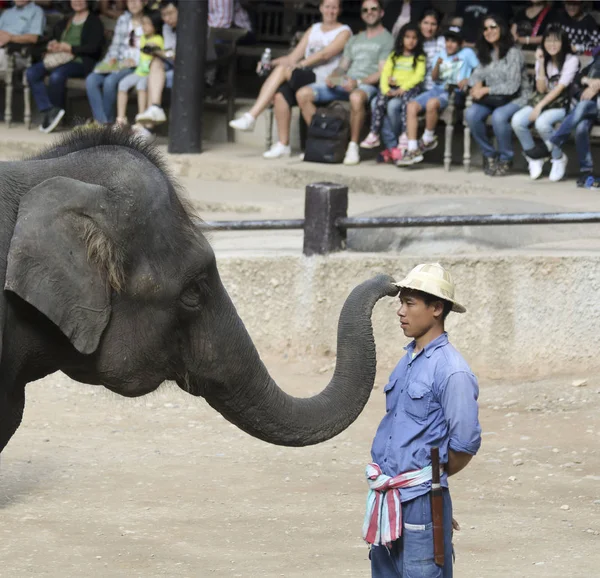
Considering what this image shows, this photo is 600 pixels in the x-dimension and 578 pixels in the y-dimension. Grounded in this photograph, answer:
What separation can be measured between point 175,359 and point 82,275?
0.48m

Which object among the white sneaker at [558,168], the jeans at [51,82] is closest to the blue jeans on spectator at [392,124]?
the white sneaker at [558,168]

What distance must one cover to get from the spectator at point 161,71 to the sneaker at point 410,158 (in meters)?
2.78

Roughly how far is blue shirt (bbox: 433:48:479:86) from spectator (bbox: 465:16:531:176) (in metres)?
0.24

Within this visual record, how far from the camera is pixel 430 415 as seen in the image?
413 centimetres

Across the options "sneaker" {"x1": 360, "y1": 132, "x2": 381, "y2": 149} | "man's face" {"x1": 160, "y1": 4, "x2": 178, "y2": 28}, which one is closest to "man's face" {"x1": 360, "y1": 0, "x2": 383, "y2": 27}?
"sneaker" {"x1": 360, "y1": 132, "x2": 381, "y2": 149}

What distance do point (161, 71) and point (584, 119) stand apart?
15.3 feet

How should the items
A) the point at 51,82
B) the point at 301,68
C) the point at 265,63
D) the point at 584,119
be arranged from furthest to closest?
the point at 51,82, the point at 265,63, the point at 301,68, the point at 584,119

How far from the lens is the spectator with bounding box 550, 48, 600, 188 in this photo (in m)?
11.1

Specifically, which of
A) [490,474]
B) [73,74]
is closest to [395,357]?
[490,474]

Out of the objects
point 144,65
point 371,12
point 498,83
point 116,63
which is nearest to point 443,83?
point 498,83

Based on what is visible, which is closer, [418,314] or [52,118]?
[418,314]

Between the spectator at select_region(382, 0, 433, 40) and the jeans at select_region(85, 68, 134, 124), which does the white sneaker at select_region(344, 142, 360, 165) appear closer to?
the spectator at select_region(382, 0, 433, 40)

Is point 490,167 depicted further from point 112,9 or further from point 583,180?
point 112,9

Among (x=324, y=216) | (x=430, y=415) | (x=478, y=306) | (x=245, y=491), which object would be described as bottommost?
(x=245, y=491)
